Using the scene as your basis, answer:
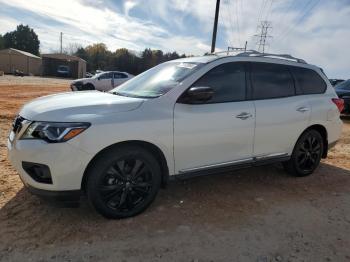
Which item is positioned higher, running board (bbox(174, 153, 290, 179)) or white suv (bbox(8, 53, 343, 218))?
white suv (bbox(8, 53, 343, 218))

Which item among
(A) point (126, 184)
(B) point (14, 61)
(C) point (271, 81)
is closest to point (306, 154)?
(C) point (271, 81)

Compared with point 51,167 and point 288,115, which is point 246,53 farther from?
point 51,167

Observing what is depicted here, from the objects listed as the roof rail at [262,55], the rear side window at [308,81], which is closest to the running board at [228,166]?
the rear side window at [308,81]

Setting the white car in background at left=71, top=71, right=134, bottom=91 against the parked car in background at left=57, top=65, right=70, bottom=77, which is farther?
the parked car in background at left=57, top=65, right=70, bottom=77

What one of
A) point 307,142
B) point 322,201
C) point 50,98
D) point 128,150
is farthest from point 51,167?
point 307,142

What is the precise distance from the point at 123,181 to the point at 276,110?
2.37 meters

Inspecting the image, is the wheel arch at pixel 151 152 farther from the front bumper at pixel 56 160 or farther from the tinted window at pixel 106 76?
the tinted window at pixel 106 76

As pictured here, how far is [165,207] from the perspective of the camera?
423cm

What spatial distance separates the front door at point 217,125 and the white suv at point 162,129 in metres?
0.01

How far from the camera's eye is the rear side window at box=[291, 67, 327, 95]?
5391 mm

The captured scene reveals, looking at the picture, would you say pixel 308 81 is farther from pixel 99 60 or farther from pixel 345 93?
pixel 99 60

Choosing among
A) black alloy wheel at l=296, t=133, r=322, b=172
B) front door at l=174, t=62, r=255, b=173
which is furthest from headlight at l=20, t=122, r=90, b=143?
black alloy wheel at l=296, t=133, r=322, b=172

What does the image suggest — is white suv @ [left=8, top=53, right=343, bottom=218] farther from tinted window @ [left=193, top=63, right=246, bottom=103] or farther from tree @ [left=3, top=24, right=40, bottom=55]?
tree @ [left=3, top=24, right=40, bottom=55]

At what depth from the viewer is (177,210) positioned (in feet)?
13.7
